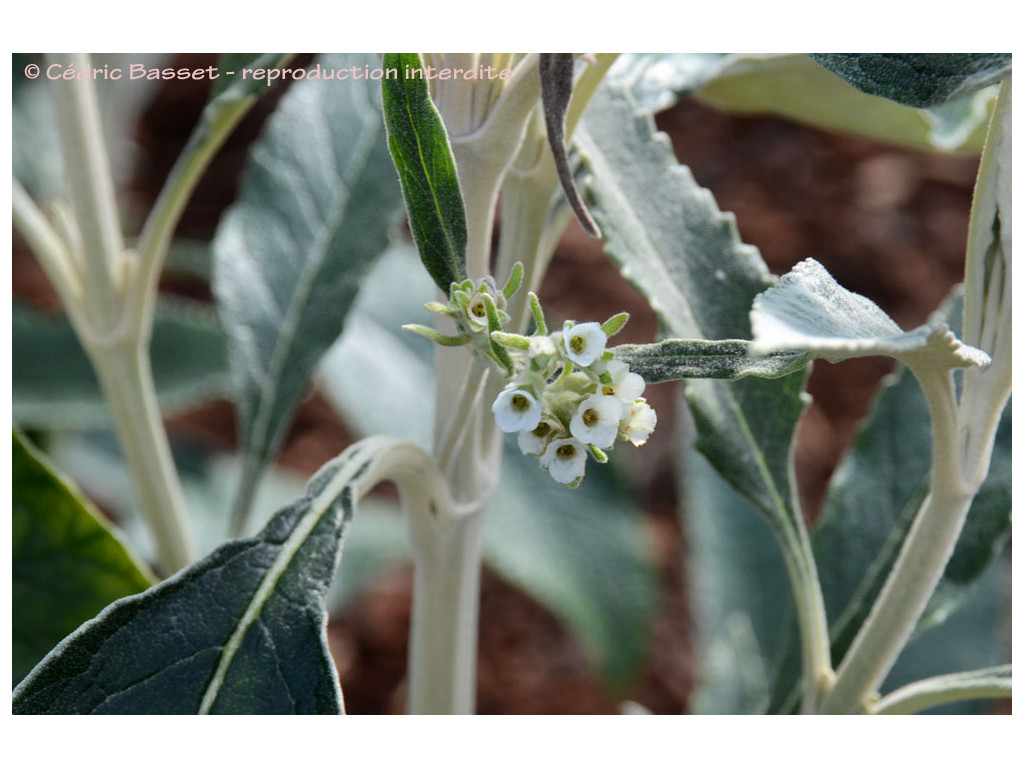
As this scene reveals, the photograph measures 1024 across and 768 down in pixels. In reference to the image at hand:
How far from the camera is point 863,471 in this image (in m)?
0.64

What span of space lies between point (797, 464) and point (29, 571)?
89 cm

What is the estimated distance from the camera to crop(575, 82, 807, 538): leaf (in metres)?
0.51

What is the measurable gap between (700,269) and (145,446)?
33 cm

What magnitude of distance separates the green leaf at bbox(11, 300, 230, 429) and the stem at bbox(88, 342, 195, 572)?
359mm

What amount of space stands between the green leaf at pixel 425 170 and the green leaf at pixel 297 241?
9.5 inches

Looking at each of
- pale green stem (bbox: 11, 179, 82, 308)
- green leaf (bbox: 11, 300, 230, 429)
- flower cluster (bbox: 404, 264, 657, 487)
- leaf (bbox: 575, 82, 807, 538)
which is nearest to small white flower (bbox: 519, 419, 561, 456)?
flower cluster (bbox: 404, 264, 657, 487)

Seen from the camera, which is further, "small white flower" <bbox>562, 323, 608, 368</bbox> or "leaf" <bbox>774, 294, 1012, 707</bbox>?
"leaf" <bbox>774, 294, 1012, 707</bbox>

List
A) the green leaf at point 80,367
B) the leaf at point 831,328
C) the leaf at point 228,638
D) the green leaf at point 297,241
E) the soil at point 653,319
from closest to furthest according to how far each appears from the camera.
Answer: the leaf at point 831,328 < the leaf at point 228,638 < the green leaf at point 297,241 < the green leaf at point 80,367 < the soil at point 653,319

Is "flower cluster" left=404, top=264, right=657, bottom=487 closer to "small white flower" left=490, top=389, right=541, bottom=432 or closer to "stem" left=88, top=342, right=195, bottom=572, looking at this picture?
"small white flower" left=490, top=389, right=541, bottom=432

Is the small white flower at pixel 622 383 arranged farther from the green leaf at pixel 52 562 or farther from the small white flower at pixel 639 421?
the green leaf at pixel 52 562

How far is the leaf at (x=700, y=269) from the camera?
20.1 inches

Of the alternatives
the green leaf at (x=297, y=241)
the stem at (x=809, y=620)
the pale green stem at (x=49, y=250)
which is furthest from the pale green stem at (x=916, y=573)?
the pale green stem at (x=49, y=250)
